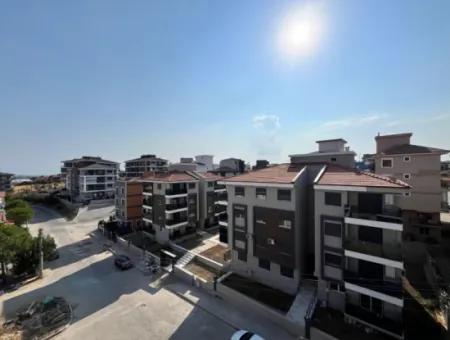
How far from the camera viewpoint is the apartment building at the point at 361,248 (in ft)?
49.4

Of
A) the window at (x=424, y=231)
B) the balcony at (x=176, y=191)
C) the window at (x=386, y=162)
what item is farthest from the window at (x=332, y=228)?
the balcony at (x=176, y=191)

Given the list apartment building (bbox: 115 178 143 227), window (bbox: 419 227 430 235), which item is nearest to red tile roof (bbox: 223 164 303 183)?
window (bbox: 419 227 430 235)

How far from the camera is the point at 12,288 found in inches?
943

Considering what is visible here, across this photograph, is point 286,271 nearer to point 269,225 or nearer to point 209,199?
point 269,225

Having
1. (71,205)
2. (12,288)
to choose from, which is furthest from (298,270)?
(71,205)

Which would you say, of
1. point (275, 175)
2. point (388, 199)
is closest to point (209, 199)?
point (275, 175)

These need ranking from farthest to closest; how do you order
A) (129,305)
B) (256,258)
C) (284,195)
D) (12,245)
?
1. (12,245)
2. (256,258)
3. (129,305)
4. (284,195)

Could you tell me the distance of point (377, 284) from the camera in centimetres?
1560

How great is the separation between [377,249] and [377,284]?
94.6 inches

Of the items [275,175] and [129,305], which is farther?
[275,175]

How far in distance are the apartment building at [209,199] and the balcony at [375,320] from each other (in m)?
22.7

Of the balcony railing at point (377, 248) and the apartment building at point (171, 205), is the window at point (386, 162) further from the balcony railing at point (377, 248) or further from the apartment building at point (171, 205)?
the apartment building at point (171, 205)

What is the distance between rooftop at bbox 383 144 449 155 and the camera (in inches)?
1034

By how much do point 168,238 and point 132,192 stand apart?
1388 cm
